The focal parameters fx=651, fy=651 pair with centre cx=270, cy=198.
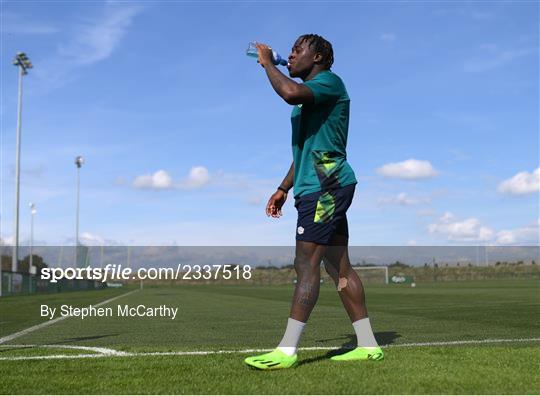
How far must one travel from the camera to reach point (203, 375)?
3.70 metres

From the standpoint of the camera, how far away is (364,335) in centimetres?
436

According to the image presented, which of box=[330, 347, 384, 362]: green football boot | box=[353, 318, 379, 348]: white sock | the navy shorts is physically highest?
the navy shorts

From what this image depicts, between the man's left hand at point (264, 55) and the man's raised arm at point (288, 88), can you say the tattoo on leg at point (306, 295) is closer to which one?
the man's raised arm at point (288, 88)

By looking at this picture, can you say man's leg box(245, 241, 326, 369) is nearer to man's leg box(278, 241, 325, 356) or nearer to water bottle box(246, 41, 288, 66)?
man's leg box(278, 241, 325, 356)

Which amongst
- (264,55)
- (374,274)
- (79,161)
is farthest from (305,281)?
(374,274)

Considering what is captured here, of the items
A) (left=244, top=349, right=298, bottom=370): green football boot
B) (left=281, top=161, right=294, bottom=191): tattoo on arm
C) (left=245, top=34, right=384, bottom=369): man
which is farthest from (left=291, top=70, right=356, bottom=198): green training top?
(left=244, top=349, right=298, bottom=370): green football boot

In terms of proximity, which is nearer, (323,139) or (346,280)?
(323,139)

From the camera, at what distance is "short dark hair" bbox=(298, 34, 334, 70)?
4227 mm

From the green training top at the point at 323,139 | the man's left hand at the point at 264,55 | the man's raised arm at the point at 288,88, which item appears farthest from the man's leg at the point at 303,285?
the man's left hand at the point at 264,55

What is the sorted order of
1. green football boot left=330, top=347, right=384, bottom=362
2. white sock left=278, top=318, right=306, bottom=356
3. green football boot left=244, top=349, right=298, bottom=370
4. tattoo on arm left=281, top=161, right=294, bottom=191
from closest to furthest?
green football boot left=244, top=349, right=298, bottom=370
white sock left=278, top=318, right=306, bottom=356
green football boot left=330, top=347, right=384, bottom=362
tattoo on arm left=281, top=161, right=294, bottom=191

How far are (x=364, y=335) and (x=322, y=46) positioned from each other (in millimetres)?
1933

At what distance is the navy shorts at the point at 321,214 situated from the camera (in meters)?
3.96

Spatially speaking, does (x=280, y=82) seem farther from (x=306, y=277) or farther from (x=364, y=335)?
(x=364, y=335)

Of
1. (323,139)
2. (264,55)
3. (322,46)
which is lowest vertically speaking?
(323,139)
